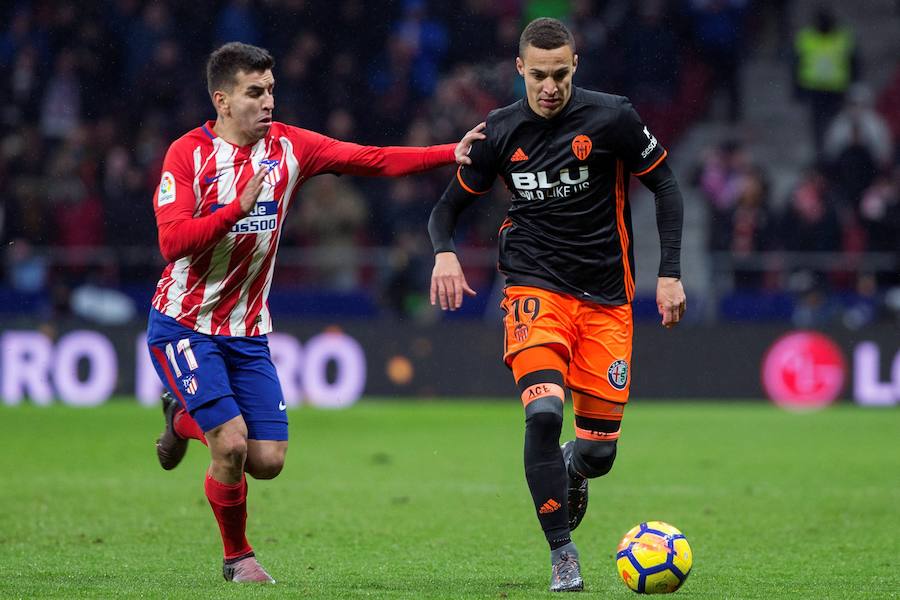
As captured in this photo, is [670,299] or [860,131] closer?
[670,299]

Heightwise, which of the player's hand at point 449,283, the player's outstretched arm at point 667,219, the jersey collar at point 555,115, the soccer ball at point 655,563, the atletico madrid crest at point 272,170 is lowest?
the soccer ball at point 655,563

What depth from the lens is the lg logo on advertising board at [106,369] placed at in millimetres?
15688

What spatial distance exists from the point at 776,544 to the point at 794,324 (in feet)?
29.8

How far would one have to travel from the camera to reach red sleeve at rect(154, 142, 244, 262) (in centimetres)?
566

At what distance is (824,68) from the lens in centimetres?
1906

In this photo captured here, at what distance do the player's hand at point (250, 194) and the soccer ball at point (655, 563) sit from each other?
76.2 inches

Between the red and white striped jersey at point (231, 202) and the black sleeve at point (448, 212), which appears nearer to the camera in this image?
the red and white striped jersey at point (231, 202)

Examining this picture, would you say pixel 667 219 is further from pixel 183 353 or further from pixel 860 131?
pixel 860 131

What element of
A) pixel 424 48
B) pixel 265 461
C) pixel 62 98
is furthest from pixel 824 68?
pixel 265 461

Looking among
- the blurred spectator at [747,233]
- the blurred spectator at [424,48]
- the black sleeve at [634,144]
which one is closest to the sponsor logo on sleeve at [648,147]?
the black sleeve at [634,144]

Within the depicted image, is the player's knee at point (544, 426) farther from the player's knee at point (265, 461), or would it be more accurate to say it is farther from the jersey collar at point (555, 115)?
the jersey collar at point (555, 115)

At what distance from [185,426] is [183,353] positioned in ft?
2.51

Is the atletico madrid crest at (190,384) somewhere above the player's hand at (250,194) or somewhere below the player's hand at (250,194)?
below

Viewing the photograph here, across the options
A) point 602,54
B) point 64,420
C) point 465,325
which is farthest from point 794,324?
point 64,420
